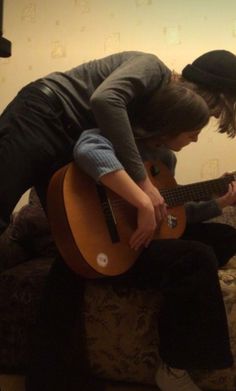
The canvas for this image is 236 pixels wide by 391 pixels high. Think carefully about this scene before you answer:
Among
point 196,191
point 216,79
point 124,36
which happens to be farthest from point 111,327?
point 124,36

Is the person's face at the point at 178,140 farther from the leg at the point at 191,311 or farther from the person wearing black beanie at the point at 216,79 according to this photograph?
the leg at the point at 191,311

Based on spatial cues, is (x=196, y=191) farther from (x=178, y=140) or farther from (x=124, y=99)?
(x=124, y=99)

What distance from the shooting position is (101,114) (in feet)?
2.89

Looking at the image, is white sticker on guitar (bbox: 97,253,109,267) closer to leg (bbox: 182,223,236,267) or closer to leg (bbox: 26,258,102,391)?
leg (bbox: 26,258,102,391)

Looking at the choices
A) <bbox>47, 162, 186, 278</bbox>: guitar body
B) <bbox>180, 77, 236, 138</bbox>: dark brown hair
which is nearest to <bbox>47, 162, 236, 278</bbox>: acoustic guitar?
<bbox>47, 162, 186, 278</bbox>: guitar body

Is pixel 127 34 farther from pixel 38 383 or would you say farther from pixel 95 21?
pixel 38 383

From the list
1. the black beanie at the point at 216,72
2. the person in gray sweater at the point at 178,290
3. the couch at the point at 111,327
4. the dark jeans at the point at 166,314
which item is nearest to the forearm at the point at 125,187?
the person in gray sweater at the point at 178,290

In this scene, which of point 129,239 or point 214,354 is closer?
point 214,354

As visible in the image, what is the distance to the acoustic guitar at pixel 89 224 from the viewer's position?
0.90 meters

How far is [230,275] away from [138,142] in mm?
467

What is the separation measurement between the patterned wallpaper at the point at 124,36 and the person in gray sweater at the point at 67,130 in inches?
33.6

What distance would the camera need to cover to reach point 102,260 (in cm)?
91

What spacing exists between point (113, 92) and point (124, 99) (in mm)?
36

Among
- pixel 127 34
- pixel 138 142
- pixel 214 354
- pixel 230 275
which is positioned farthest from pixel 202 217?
pixel 127 34
